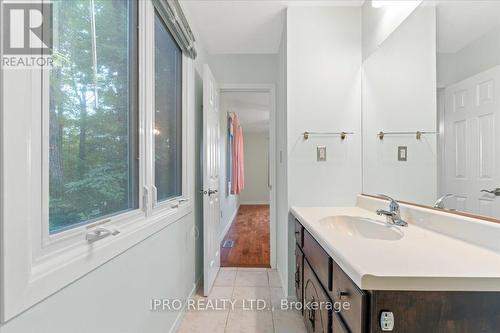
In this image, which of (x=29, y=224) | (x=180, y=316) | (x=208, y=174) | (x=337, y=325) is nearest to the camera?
(x=29, y=224)

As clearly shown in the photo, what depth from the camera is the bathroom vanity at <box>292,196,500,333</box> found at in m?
0.72

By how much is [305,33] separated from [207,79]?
917mm

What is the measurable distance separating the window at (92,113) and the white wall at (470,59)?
1.53 m

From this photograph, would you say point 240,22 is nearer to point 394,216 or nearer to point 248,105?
point 394,216

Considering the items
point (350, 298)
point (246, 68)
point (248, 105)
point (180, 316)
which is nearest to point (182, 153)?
point (180, 316)

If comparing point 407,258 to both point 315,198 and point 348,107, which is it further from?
point 348,107

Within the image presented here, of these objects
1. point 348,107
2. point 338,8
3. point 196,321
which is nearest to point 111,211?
point 196,321

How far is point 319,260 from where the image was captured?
1.23 metres

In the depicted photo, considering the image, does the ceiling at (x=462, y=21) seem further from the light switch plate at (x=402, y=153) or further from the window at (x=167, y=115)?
the window at (x=167, y=115)

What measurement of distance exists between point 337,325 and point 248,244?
9.55 ft

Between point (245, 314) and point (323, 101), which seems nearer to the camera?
point (245, 314)

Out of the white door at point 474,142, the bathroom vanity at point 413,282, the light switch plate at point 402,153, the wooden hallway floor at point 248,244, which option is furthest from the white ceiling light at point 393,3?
the wooden hallway floor at point 248,244

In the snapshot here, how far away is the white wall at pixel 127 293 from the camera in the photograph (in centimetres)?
67

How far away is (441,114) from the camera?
125 centimetres
